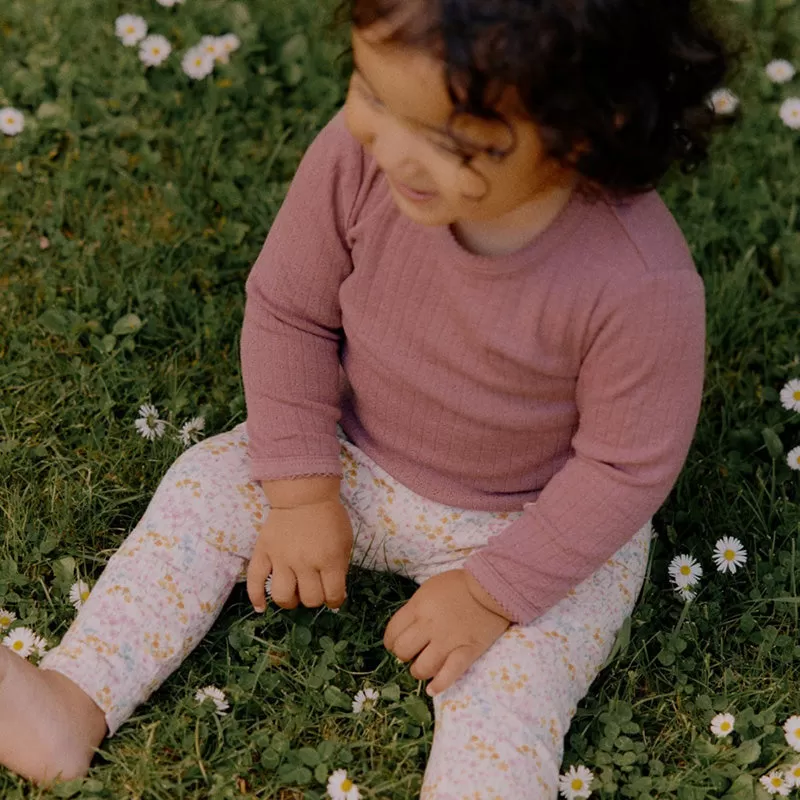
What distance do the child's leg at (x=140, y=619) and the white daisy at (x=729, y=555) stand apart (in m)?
0.67

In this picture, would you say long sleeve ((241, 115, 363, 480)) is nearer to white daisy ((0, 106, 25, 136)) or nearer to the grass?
the grass

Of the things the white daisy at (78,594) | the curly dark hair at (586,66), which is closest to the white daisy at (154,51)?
the white daisy at (78,594)

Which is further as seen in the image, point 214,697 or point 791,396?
point 791,396

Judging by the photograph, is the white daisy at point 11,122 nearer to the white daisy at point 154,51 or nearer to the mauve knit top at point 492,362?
the white daisy at point 154,51

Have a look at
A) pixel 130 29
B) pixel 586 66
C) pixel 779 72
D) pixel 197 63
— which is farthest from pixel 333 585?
pixel 779 72

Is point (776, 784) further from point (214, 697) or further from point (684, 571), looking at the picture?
point (214, 697)

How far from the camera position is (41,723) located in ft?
5.08

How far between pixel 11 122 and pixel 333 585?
1.28m

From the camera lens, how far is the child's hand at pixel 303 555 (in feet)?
5.52

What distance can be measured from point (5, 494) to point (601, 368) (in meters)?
0.94

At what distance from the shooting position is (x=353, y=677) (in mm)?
1763

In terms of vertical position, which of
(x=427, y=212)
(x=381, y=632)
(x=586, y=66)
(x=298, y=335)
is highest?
(x=586, y=66)

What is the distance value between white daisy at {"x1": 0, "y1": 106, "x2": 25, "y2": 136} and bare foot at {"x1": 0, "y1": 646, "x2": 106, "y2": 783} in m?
1.23

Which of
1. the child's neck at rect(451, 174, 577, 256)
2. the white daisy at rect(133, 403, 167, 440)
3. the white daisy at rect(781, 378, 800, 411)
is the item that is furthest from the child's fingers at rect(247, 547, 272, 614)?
the white daisy at rect(781, 378, 800, 411)
